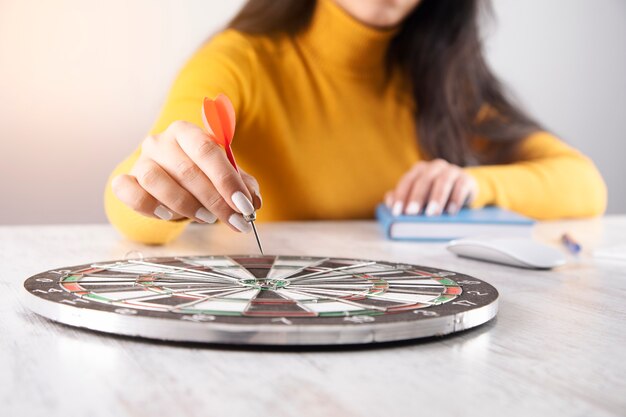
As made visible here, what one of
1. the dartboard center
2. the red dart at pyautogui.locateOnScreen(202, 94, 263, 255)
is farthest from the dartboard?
the red dart at pyautogui.locateOnScreen(202, 94, 263, 255)

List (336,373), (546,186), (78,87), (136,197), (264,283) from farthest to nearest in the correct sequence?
(78,87), (546,186), (136,197), (264,283), (336,373)

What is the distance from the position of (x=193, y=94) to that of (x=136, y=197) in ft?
2.01

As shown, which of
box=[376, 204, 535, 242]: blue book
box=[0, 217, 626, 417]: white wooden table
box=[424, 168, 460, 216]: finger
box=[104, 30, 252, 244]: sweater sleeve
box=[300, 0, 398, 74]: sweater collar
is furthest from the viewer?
box=[300, 0, 398, 74]: sweater collar

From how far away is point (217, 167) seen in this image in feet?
2.48

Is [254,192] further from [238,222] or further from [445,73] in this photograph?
[445,73]

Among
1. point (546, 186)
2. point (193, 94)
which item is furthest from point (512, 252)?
point (546, 186)

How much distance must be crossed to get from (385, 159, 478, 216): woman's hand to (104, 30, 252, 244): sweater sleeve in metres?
0.42

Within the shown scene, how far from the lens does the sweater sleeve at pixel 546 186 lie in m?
1.66

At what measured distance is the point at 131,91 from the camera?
275 cm

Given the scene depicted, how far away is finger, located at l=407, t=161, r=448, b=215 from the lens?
53.1 inches

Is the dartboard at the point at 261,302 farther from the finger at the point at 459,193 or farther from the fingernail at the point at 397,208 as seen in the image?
the finger at the point at 459,193

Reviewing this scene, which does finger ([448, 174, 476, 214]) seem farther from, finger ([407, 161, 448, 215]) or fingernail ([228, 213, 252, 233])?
fingernail ([228, 213, 252, 233])

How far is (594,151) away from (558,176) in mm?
2238

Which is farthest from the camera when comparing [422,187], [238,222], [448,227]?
[422,187]
